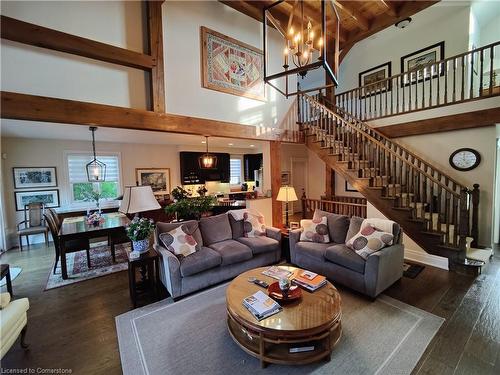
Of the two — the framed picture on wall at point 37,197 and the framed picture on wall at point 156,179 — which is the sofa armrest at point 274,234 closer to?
the framed picture on wall at point 156,179

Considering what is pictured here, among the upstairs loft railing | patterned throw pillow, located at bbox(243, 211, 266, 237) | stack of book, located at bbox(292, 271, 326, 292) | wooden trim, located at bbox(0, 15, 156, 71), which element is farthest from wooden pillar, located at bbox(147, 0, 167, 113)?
the upstairs loft railing

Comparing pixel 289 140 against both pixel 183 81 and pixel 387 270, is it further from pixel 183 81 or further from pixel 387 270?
pixel 387 270

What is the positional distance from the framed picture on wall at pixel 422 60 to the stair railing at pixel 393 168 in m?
1.48

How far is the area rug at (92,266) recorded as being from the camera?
11.6 feet

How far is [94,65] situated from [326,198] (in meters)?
6.44

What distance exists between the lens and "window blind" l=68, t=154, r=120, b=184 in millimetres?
6145

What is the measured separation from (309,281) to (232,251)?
1309 mm

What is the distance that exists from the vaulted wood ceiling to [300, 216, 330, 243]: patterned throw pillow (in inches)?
155

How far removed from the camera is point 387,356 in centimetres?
198

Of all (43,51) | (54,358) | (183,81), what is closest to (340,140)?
(183,81)

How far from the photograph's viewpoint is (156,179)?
24.0ft

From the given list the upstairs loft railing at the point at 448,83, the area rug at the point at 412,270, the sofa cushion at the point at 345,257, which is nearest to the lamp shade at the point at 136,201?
the sofa cushion at the point at 345,257

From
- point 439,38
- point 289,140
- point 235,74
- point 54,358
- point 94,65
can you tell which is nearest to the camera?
point 54,358

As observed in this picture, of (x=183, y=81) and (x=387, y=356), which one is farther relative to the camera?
(x=183, y=81)
